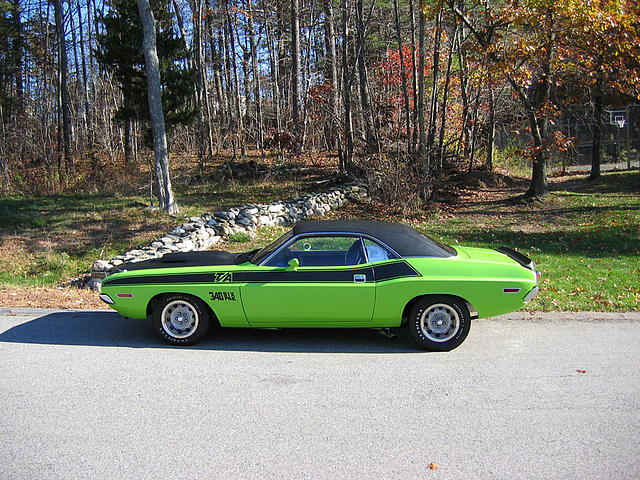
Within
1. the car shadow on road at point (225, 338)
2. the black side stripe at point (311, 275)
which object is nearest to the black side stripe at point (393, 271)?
the black side stripe at point (311, 275)

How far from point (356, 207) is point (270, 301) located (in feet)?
36.7

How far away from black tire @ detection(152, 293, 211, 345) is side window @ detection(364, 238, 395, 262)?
1.87m

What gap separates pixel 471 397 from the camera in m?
4.65

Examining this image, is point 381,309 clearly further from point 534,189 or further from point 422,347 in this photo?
point 534,189

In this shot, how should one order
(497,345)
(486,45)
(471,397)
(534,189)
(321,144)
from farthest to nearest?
1. (321,144)
2. (534,189)
3. (486,45)
4. (497,345)
5. (471,397)

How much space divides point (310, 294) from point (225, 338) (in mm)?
1271

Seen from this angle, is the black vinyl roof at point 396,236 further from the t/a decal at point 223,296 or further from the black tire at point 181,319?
the black tire at point 181,319

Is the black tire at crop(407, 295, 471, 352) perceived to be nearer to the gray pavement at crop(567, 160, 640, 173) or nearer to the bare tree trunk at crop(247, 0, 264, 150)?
the bare tree trunk at crop(247, 0, 264, 150)

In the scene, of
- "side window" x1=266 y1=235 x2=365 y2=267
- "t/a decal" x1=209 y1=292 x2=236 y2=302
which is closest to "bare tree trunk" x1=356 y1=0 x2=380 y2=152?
"side window" x1=266 y1=235 x2=365 y2=267

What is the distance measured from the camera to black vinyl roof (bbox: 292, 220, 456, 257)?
5.97 meters

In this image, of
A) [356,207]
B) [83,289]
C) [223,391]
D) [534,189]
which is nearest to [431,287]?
[223,391]

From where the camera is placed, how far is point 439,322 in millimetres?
5781

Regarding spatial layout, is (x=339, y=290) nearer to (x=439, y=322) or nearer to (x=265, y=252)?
(x=265, y=252)

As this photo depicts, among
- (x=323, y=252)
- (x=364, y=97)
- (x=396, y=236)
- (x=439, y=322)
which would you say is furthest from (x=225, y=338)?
(x=364, y=97)
